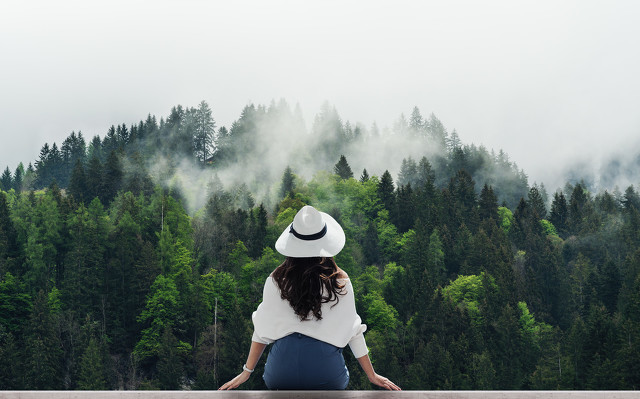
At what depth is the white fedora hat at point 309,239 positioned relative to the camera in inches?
193

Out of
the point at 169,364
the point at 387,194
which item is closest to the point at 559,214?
the point at 387,194

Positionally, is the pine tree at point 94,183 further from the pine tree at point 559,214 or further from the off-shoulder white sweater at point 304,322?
the off-shoulder white sweater at point 304,322

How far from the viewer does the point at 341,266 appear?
97188 mm

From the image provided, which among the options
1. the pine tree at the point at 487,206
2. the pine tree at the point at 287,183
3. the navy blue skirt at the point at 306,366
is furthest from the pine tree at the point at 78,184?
the navy blue skirt at the point at 306,366

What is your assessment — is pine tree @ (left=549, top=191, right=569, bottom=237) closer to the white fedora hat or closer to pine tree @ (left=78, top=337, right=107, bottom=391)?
pine tree @ (left=78, top=337, right=107, bottom=391)

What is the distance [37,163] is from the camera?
187m

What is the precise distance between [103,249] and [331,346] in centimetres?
11219

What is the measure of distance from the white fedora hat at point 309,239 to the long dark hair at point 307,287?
101mm

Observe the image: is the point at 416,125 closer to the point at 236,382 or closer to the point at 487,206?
the point at 487,206

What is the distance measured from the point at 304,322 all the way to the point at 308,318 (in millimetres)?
43

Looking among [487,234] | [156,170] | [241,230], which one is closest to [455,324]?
[487,234]

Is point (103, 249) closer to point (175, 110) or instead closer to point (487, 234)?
point (487, 234)

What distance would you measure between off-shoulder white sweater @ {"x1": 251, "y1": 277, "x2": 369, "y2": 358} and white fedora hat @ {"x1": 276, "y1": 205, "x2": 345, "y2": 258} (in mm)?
238

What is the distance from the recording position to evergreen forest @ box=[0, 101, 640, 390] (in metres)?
92.1
